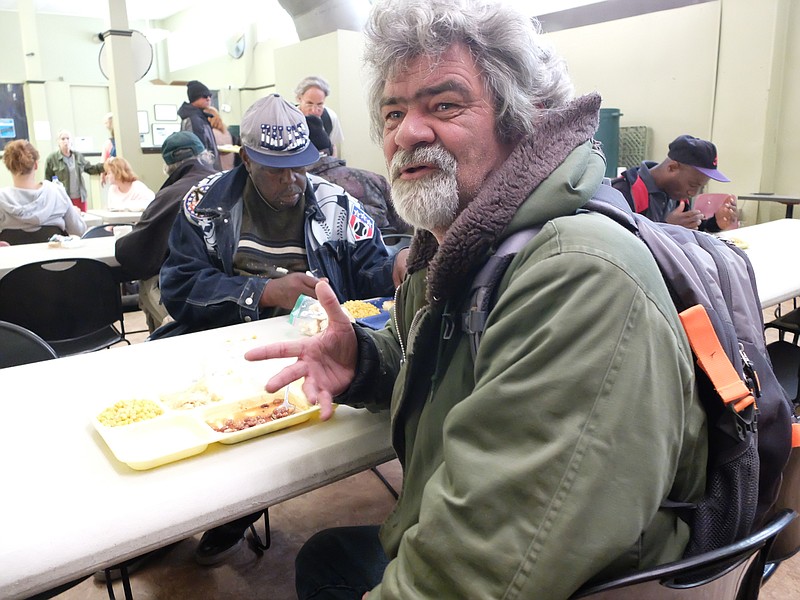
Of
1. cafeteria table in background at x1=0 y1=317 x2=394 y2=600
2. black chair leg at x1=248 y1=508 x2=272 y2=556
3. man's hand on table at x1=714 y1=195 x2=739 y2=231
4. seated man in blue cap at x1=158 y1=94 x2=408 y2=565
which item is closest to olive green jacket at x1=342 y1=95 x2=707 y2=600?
cafeteria table in background at x1=0 y1=317 x2=394 y2=600

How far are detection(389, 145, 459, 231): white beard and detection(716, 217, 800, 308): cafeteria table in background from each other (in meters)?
1.10

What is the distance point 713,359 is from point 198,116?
6.33 m

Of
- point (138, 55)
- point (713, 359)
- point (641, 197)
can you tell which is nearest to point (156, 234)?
point (641, 197)

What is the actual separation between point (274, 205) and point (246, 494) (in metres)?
1.50

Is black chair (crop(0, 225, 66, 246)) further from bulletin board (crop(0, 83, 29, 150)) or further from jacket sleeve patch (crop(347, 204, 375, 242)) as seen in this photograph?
bulletin board (crop(0, 83, 29, 150))

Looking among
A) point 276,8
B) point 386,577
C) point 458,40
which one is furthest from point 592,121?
point 276,8

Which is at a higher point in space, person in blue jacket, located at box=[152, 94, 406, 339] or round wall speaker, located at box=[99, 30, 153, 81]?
round wall speaker, located at box=[99, 30, 153, 81]

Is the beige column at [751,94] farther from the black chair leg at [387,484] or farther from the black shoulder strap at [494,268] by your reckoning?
the black shoulder strap at [494,268]

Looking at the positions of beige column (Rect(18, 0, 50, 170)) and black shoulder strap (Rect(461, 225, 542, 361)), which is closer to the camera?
black shoulder strap (Rect(461, 225, 542, 361))

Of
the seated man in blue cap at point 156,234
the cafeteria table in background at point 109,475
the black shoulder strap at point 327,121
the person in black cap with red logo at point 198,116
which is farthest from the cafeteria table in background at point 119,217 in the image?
the cafeteria table in background at point 109,475

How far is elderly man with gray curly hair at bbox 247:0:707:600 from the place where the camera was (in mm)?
759

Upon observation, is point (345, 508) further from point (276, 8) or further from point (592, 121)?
point (276, 8)

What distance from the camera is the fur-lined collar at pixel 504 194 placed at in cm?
97

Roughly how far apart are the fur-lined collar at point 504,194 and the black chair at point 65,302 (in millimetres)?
2469
